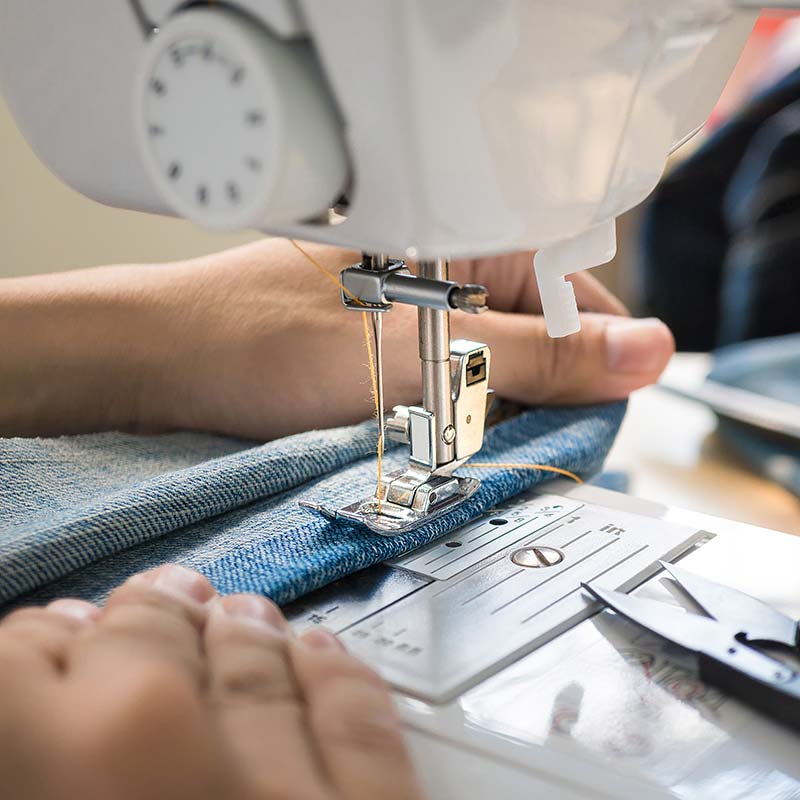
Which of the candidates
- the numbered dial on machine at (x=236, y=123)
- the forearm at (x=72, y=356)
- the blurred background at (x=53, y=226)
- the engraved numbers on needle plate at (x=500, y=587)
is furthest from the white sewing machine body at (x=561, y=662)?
the blurred background at (x=53, y=226)

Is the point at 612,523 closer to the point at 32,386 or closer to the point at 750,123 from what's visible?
the point at 32,386

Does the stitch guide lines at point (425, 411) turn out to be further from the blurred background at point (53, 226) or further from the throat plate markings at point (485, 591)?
the blurred background at point (53, 226)

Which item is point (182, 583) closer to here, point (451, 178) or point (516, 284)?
point (451, 178)

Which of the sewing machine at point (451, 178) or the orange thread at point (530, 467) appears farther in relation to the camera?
the orange thread at point (530, 467)

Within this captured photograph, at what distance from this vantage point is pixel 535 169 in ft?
1.46

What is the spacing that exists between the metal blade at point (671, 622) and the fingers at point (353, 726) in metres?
0.15

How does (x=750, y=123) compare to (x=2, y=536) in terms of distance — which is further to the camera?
(x=750, y=123)

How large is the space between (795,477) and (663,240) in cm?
139

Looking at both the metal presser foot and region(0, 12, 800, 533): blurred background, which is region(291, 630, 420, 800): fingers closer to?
the metal presser foot

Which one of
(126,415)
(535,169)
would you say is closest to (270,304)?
(126,415)

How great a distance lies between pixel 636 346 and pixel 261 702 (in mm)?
520

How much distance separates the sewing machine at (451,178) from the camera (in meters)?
0.40

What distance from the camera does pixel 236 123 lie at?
406 mm

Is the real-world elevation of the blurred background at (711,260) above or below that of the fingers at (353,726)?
below
